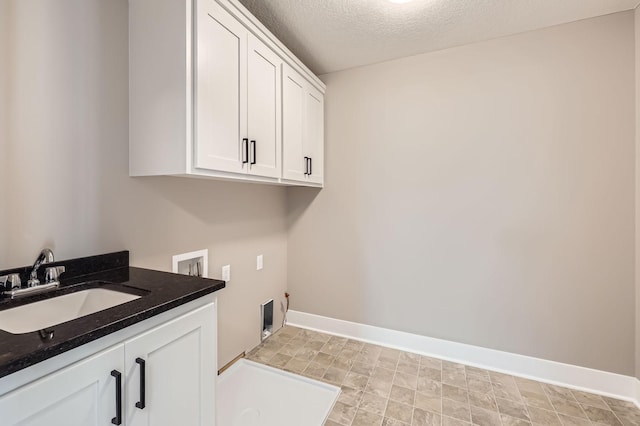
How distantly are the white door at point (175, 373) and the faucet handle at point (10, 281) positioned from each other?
562mm

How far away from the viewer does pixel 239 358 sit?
Result: 2.08 m

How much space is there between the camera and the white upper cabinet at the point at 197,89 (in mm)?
1230

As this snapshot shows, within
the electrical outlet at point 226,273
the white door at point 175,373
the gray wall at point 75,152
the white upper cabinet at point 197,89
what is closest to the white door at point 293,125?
the white upper cabinet at point 197,89

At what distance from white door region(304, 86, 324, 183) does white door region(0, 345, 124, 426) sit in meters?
1.75

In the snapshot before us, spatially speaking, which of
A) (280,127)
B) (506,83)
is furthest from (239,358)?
(506,83)

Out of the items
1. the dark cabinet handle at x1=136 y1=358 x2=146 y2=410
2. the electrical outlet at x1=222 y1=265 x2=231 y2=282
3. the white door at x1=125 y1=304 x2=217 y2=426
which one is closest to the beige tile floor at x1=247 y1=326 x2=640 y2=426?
the electrical outlet at x1=222 y1=265 x2=231 y2=282

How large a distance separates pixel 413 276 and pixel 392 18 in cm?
189

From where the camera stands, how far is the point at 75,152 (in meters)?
1.19

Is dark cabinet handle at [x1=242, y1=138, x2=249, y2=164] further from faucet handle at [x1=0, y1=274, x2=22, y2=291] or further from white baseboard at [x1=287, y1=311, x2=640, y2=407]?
white baseboard at [x1=287, y1=311, x2=640, y2=407]

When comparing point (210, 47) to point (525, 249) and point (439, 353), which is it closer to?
point (525, 249)

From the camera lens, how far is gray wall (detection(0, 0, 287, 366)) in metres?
1.03

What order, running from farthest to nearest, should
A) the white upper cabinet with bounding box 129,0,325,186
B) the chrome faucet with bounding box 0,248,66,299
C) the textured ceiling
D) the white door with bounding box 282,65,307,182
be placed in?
1. the white door with bounding box 282,65,307,182
2. the textured ceiling
3. the white upper cabinet with bounding box 129,0,325,186
4. the chrome faucet with bounding box 0,248,66,299

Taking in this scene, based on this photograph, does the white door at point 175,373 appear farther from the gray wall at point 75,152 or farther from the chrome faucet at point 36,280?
the gray wall at point 75,152

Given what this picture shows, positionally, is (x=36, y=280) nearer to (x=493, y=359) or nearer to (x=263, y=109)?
(x=263, y=109)
